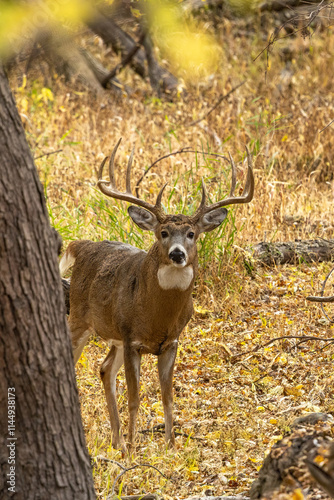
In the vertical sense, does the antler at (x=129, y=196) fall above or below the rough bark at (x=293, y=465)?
above

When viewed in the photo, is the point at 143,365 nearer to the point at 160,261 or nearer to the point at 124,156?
the point at 160,261

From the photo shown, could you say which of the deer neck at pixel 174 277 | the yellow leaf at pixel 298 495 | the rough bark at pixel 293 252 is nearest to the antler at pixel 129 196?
the deer neck at pixel 174 277

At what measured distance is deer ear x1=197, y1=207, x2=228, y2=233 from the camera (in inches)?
225

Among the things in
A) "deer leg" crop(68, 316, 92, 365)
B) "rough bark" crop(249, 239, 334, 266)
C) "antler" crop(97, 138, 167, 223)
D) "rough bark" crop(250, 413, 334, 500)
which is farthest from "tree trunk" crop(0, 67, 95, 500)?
"rough bark" crop(249, 239, 334, 266)

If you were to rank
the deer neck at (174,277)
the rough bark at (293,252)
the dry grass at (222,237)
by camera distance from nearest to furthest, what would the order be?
the dry grass at (222,237)
the deer neck at (174,277)
the rough bark at (293,252)

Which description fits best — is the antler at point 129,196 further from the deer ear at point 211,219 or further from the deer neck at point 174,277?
the deer neck at point 174,277

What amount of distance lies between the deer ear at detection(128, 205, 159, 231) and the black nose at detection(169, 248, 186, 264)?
560mm

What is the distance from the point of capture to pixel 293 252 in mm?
8031

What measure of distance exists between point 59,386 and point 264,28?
13.4 meters

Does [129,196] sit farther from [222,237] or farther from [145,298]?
[222,237]

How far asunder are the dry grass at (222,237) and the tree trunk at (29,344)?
3.78 feet

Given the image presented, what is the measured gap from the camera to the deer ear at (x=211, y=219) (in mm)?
5727

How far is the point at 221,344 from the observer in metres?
6.55

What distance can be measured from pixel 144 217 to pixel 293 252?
275cm
